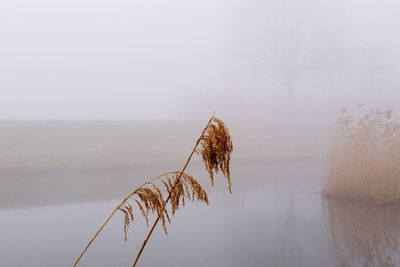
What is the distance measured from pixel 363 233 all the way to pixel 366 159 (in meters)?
1.69

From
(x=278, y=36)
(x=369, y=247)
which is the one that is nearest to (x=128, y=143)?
(x=369, y=247)

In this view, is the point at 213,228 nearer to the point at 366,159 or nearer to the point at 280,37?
the point at 366,159

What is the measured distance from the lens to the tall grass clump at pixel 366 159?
7598 millimetres

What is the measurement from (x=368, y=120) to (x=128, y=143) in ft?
37.5

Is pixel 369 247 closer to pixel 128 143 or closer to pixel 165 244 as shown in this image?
pixel 165 244

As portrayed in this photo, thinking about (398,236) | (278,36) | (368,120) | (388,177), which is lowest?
(398,236)

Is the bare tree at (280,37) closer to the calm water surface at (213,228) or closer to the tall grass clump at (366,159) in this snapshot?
the calm water surface at (213,228)

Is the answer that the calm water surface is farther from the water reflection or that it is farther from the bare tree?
the bare tree

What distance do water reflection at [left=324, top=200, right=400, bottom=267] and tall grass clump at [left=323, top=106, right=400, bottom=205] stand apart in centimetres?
23

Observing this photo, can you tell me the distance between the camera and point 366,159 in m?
7.93

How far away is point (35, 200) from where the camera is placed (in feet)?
30.6

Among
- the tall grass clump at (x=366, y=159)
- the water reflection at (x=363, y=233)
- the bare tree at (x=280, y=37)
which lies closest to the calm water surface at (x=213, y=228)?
the water reflection at (x=363, y=233)

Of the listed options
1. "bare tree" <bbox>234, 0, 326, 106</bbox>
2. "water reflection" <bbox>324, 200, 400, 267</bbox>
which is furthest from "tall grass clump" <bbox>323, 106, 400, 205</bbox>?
"bare tree" <bbox>234, 0, 326, 106</bbox>

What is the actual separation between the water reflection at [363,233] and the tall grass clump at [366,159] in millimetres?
228
